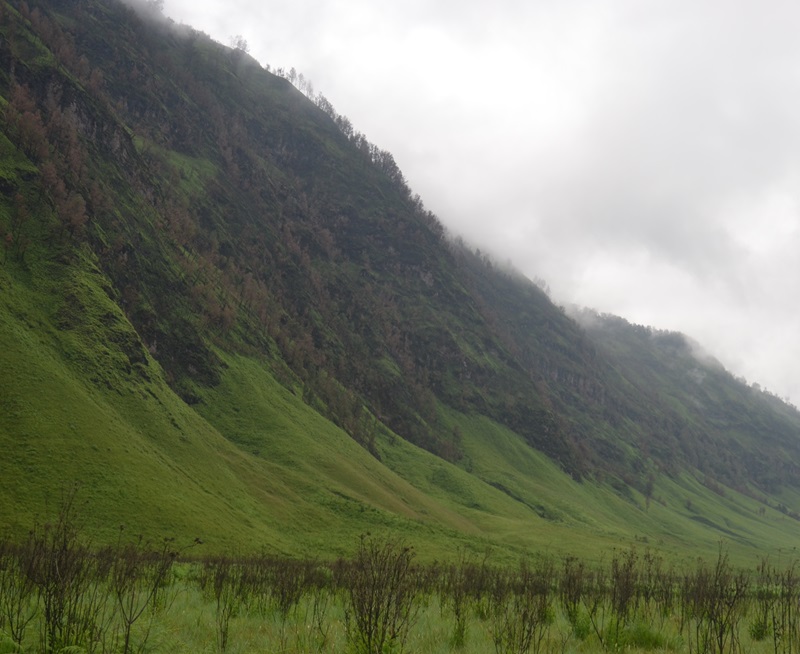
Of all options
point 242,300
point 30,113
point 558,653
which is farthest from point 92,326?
point 558,653

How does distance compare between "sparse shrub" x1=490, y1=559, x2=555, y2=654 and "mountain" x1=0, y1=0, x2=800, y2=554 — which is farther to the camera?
"mountain" x1=0, y1=0, x2=800, y2=554

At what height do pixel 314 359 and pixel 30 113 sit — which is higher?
pixel 30 113

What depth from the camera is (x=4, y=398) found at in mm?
63500

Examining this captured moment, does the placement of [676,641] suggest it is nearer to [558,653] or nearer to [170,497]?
[558,653]

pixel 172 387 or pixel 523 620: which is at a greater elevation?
pixel 172 387

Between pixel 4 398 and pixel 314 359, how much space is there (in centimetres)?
11366

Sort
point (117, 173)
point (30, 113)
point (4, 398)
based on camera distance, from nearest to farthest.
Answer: point (4, 398) → point (30, 113) → point (117, 173)

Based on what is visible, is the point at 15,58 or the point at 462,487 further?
the point at 462,487

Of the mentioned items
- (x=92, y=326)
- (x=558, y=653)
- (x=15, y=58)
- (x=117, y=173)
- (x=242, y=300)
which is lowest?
(x=558, y=653)

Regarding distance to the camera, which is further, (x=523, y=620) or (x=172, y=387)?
(x=172, y=387)

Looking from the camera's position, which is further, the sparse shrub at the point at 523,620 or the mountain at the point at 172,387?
the mountain at the point at 172,387

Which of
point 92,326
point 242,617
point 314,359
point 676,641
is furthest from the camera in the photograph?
point 314,359

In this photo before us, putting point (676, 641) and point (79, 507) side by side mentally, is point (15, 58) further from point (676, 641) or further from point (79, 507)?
point (676, 641)

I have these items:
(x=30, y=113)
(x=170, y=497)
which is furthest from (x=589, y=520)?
(x=30, y=113)
